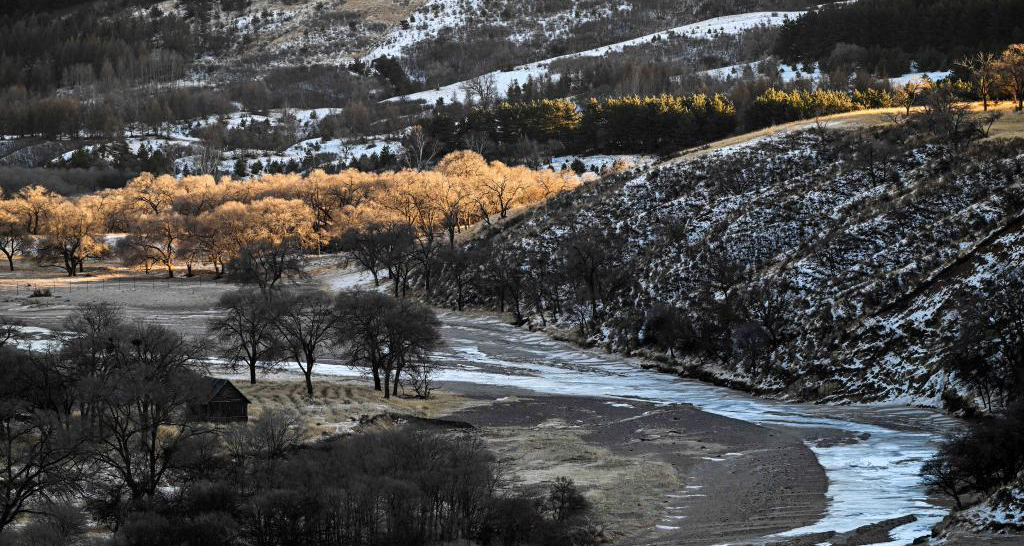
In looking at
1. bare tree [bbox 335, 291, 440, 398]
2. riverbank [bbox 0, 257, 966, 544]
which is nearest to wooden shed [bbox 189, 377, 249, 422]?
riverbank [bbox 0, 257, 966, 544]

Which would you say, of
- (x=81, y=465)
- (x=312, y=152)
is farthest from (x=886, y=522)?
(x=312, y=152)

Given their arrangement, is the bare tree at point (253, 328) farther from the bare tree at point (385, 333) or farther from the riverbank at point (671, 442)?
the bare tree at point (385, 333)

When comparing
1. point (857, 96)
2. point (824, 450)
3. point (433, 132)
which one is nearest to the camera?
point (824, 450)

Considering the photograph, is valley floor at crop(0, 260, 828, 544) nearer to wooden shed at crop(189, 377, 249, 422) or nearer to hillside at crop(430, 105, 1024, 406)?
wooden shed at crop(189, 377, 249, 422)

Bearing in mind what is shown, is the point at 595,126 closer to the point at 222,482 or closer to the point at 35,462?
the point at 222,482

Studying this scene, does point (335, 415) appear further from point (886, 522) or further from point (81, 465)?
point (886, 522)

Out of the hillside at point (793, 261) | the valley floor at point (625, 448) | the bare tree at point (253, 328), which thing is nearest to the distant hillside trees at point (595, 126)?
the hillside at point (793, 261)
